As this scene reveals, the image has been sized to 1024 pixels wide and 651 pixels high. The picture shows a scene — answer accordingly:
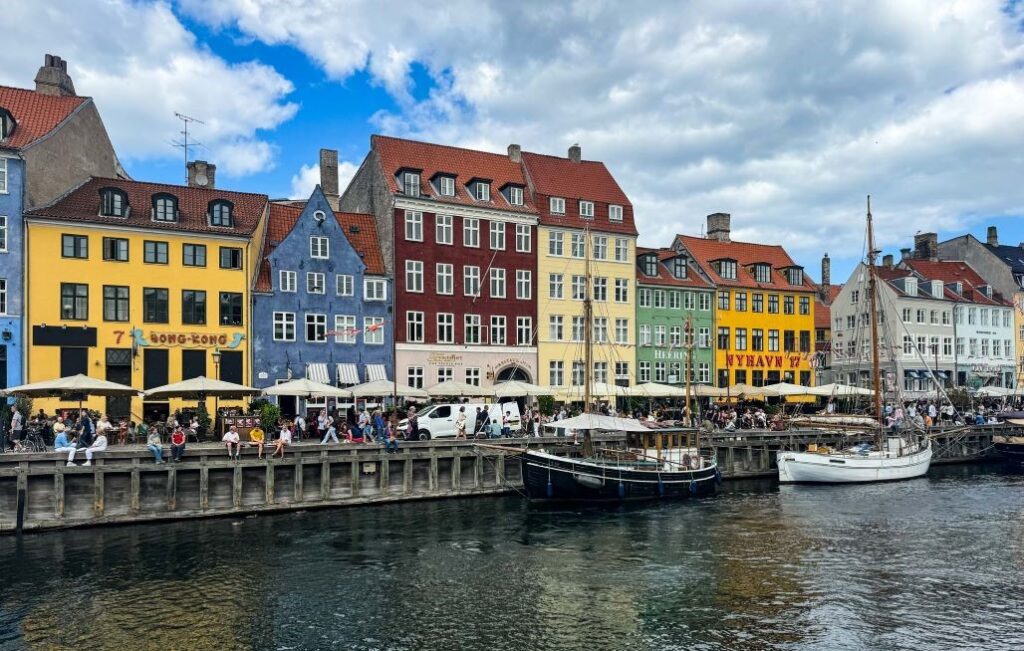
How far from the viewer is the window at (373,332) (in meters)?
55.5

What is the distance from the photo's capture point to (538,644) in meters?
19.4

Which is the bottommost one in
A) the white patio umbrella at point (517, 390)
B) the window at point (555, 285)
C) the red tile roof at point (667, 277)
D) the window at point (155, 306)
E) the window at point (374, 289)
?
the white patio umbrella at point (517, 390)

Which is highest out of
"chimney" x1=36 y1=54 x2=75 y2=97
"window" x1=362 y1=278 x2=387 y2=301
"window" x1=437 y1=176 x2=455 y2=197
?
"chimney" x1=36 y1=54 x2=75 y2=97

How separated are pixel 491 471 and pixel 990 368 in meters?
64.1

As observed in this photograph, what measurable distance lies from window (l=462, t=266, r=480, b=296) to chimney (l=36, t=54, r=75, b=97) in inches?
1064

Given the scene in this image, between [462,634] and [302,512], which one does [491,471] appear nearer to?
[302,512]

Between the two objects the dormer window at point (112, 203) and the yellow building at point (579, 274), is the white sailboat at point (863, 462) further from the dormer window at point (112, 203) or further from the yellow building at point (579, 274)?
the dormer window at point (112, 203)

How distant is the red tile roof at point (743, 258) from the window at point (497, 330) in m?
21.6

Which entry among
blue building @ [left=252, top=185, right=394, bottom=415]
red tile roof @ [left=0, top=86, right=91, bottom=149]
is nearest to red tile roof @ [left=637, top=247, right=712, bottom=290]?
blue building @ [left=252, top=185, right=394, bottom=415]

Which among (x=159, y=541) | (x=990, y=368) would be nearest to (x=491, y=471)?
(x=159, y=541)

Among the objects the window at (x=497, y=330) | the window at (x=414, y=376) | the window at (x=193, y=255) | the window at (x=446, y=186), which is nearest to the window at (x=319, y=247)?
the window at (x=193, y=255)

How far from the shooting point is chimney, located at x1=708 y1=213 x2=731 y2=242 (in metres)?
80.4

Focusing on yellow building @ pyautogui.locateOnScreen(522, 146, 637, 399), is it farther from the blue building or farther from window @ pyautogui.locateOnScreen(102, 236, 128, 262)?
window @ pyautogui.locateOnScreen(102, 236, 128, 262)

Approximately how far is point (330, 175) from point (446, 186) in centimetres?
833
